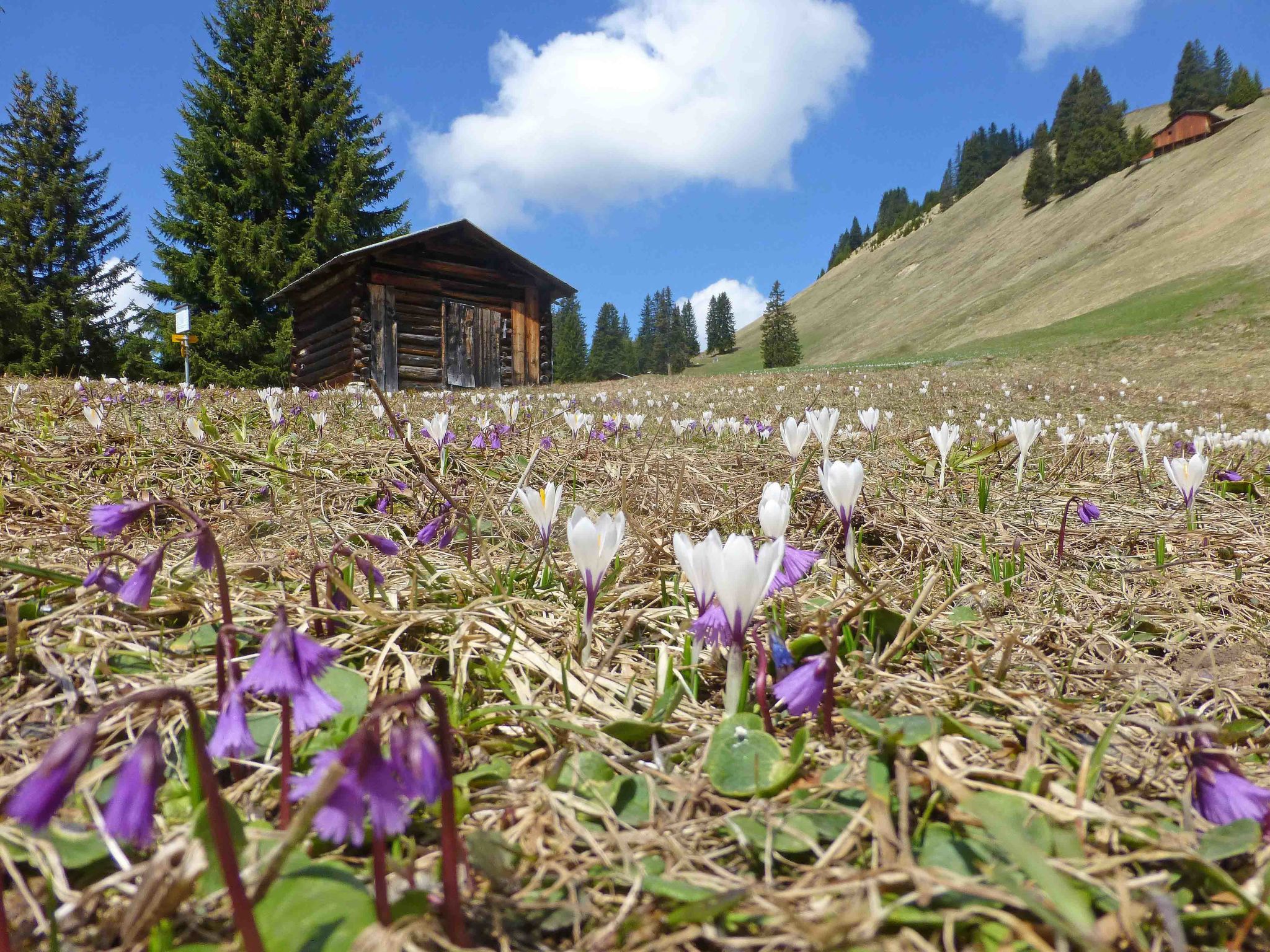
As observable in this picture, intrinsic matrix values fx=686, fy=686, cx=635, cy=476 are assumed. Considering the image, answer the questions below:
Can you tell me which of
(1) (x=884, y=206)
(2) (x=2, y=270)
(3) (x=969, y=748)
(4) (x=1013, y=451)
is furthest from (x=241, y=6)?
(1) (x=884, y=206)

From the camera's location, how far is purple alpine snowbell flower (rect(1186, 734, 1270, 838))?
99 cm

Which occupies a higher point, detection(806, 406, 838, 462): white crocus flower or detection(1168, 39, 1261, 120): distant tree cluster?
detection(1168, 39, 1261, 120): distant tree cluster

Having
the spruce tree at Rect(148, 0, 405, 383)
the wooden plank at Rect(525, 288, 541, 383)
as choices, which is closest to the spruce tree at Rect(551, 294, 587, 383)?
the spruce tree at Rect(148, 0, 405, 383)

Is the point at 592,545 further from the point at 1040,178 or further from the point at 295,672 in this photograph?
the point at 1040,178

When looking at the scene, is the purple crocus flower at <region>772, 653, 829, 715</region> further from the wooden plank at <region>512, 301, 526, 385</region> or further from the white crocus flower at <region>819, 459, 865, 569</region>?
the wooden plank at <region>512, 301, 526, 385</region>

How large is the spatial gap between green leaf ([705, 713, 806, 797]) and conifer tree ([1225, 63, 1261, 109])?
347ft

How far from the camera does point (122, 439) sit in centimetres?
360

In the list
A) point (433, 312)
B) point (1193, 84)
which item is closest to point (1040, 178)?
point (1193, 84)

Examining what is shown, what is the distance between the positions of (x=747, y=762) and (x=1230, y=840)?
678 mm

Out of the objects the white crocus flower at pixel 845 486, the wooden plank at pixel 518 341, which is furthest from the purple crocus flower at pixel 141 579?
the wooden plank at pixel 518 341

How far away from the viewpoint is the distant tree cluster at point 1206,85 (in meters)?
74.2

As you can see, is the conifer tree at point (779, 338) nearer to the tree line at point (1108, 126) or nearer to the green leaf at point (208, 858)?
the tree line at point (1108, 126)

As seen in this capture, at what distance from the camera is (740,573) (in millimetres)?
1234

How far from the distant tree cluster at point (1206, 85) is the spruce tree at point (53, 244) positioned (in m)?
100
